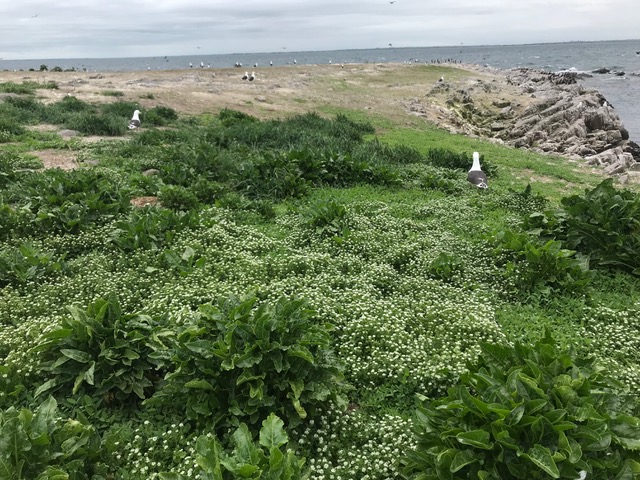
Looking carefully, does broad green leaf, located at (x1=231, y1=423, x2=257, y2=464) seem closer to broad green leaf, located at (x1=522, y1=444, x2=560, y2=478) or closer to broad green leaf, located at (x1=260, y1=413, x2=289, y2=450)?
broad green leaf, located at (x1=260, y1=413, x2=289, y2=450)

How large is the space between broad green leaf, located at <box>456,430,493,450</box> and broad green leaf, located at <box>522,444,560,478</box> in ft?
0.87

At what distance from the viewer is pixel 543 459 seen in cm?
355

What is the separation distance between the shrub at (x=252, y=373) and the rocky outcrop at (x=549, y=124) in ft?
55.3

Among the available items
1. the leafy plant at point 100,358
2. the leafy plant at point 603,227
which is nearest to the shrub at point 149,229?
the leafy plant at point 100,358

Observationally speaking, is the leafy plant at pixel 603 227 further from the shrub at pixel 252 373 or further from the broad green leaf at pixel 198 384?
the broad green leaf at pixel 198 384

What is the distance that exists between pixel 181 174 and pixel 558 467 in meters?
10.2

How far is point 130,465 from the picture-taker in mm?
4418

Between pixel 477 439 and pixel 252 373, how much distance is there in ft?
7.04

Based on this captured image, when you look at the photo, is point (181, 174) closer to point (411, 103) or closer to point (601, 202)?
point (601, 202)

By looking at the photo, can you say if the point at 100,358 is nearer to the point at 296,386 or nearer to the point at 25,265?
the point at 296,386

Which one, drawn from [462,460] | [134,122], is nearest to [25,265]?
[462,460]

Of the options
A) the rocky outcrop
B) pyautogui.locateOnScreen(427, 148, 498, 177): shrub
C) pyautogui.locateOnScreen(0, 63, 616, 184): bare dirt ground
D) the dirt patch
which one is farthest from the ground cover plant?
the rocky outcrop

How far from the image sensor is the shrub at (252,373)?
473 centimetres

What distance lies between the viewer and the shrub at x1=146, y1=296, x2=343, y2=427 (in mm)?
4730
